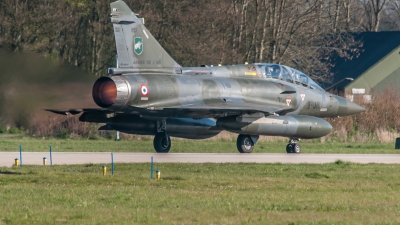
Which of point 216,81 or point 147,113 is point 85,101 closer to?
point 147,113

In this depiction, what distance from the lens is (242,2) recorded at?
4725 cm

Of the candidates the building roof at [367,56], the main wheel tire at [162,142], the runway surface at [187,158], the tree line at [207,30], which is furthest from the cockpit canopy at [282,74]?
the building roof at [367,56]

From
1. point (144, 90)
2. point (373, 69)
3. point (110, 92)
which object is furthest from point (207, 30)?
point (110, 92)

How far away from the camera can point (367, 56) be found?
6009 centimetres

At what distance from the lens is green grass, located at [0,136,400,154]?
2914 centimetres

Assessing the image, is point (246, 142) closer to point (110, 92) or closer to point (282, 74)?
point (282, 74)

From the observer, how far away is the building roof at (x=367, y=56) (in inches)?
2290

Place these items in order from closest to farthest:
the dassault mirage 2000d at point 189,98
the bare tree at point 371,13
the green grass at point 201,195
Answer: the green grass at point 201,195, the dassault mirage 2000d at point 189,98, the bare tree at point 371,13

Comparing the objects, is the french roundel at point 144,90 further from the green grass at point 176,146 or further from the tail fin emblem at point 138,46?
the green grass at point 176,146

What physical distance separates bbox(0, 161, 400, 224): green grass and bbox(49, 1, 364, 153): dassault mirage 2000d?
159 inches

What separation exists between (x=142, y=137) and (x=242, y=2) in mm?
15373

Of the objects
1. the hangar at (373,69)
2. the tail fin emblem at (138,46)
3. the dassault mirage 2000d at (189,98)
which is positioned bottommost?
the dassault mirage 2000d at (189,98)

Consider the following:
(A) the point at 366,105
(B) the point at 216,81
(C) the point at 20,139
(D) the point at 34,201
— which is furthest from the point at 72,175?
(A) the point at 366,105

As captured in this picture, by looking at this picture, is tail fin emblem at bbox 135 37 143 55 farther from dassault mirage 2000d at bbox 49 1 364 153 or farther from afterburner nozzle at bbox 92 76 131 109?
afterburner nozzle at bbox 92 76 131 109
